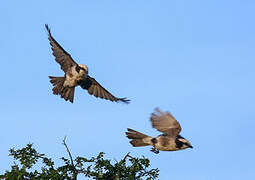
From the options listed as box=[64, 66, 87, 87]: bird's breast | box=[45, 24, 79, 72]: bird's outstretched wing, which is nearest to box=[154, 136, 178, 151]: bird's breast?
box=[64, 66, 87, 87]: bird's breast

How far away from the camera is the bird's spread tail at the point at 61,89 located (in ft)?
53.8

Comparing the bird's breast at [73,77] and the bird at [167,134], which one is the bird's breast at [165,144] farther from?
the bird's breast at [73,77]

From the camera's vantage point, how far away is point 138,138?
1219 centimetres

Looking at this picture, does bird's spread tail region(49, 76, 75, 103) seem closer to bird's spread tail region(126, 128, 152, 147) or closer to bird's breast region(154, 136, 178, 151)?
bird's spread tail region(126, 128, 152, 147)

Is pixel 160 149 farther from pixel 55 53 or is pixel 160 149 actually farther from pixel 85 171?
pixel 55 53

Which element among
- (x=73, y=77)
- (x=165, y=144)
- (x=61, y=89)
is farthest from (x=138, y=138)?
(x=61, y=89)

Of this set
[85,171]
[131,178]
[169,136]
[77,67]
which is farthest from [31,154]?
[77,67]

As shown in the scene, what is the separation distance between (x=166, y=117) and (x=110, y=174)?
1.87 meters

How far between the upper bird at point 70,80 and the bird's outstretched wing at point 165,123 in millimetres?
5010

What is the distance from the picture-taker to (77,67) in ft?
51.6

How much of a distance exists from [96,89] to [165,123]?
235 inches

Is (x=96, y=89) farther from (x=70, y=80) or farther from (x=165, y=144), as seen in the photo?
(x=165, y=144)

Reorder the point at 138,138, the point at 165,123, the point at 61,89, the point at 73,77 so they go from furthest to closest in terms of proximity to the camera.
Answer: the point at 61,89, the point at 73,77, the point at 138,138, the point at 165,123

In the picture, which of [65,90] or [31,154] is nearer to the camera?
[31,154]
